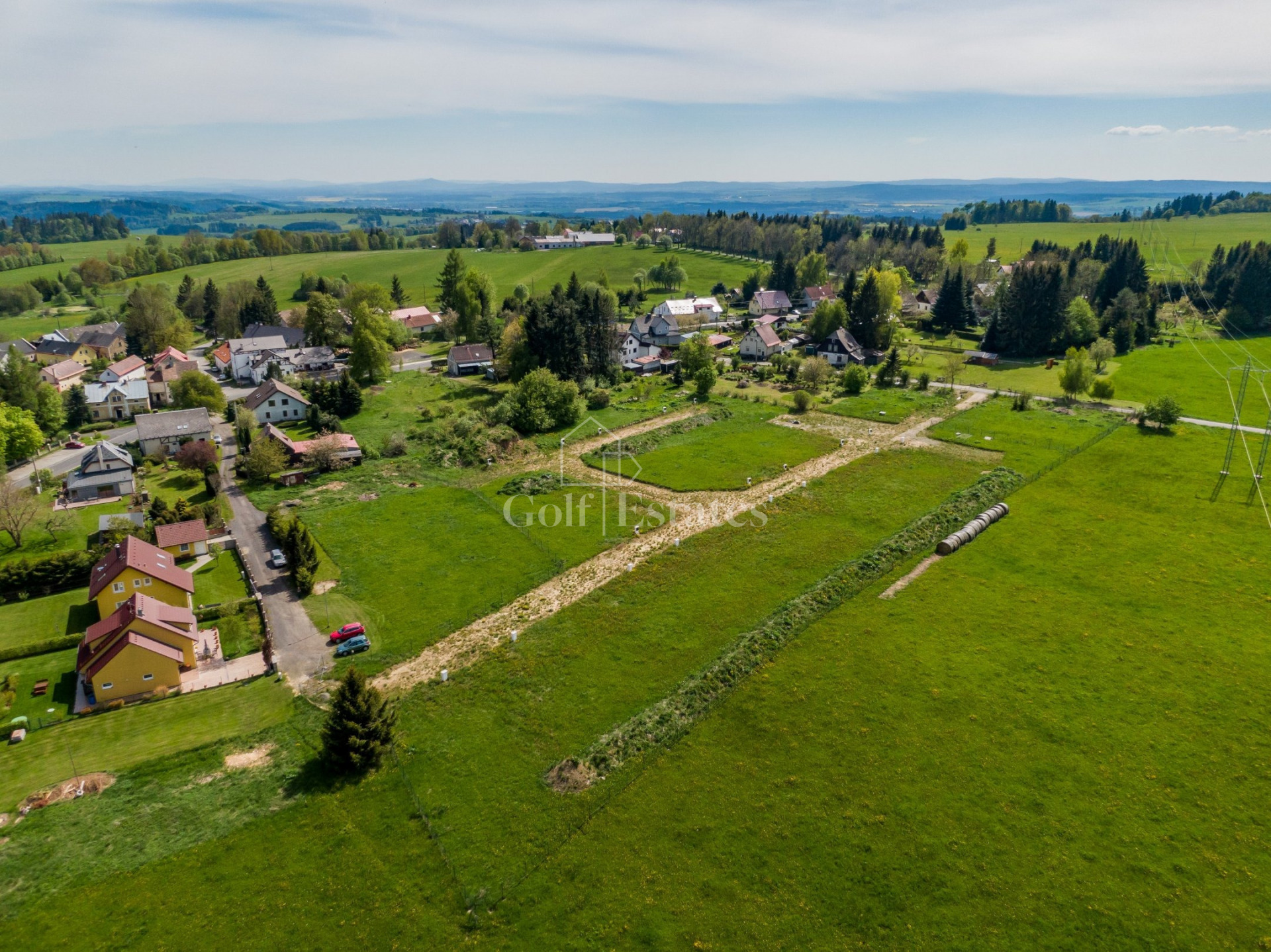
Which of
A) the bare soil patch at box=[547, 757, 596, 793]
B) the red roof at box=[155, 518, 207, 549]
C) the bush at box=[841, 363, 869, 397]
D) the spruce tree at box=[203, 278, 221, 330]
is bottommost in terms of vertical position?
the bare soil patch at box=[547, 757, 596, 793]

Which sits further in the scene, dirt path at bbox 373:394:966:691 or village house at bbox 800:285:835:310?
village house at bbox 800:285:835:310

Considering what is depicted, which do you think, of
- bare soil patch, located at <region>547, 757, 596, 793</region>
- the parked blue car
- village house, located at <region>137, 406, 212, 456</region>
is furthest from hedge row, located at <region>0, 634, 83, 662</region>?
village house, located at <region>137, 406, 212, 456</region>

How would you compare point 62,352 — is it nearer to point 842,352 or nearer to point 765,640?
point 765,640

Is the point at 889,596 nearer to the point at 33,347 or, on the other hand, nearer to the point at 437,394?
the point at 437,394

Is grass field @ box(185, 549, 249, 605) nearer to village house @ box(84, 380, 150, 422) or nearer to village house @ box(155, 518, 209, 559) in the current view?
village house @ box(155, 518, 209, 559)

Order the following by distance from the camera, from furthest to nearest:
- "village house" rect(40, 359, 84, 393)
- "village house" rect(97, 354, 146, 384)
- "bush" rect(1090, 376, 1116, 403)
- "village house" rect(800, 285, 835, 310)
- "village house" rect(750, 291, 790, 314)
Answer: "village house" rect(800, 285, 835, 310), "village house" rect(750, 291, 790, 314), "village house" rect(40, 359, 84, 393), "village house" rect(97, 354, 146, 384), "bush" rect(1090, 376, 1116, 403)

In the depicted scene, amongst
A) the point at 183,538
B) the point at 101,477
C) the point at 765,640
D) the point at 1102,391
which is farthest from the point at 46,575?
the point at 1102,391

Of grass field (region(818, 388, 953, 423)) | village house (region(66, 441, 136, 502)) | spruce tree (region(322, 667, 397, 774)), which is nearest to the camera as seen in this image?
spruce tree (region(322, 667, 397, 774))
